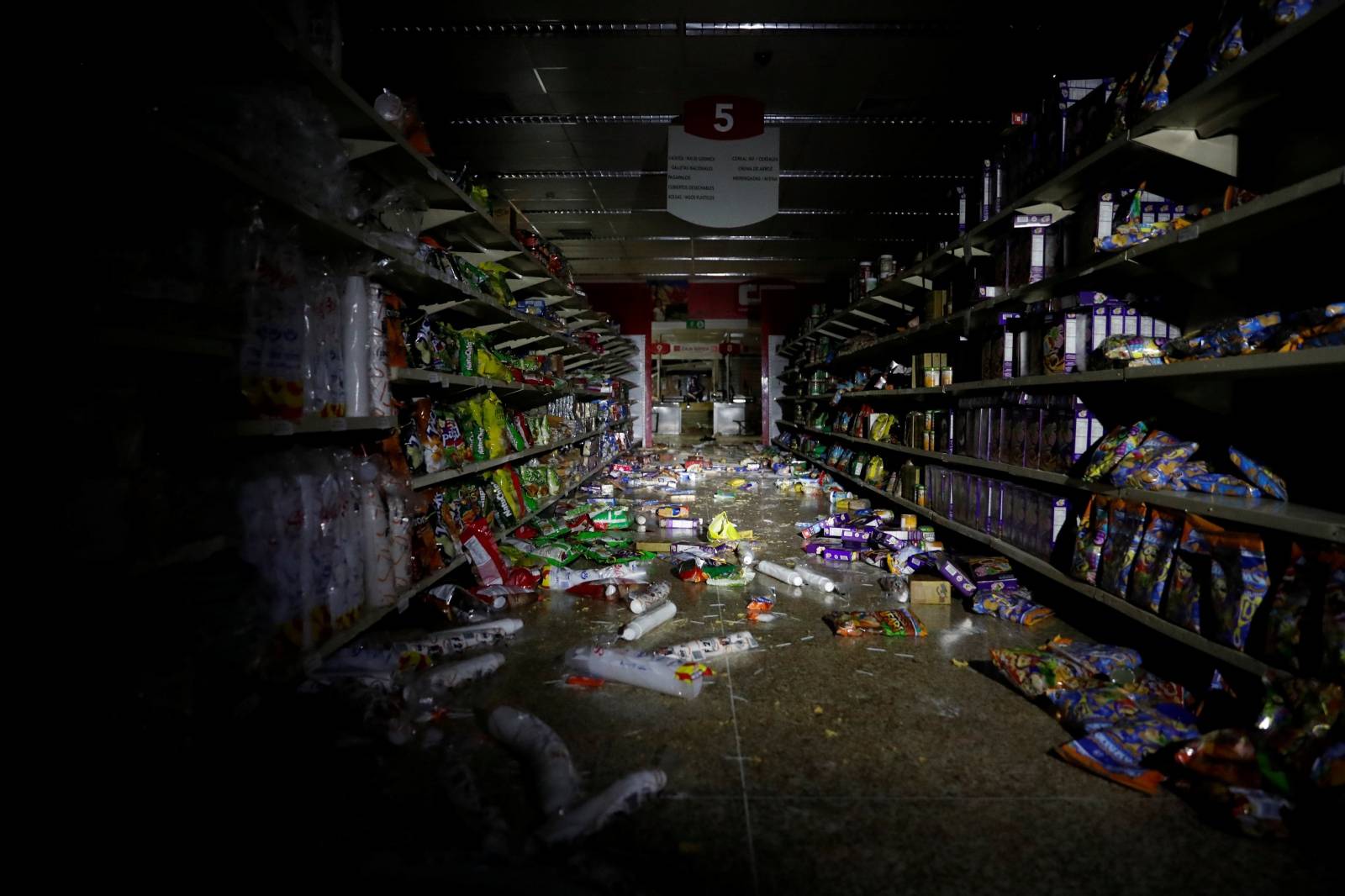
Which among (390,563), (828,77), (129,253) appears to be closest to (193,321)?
(129,253)

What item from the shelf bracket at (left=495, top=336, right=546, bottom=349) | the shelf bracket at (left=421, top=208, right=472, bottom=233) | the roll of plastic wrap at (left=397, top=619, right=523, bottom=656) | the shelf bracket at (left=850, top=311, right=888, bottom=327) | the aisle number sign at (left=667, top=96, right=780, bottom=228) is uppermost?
the aisle number sign at (left=667, top=96, right=780, bottom=228)

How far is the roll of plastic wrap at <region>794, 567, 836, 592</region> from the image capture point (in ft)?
11.2

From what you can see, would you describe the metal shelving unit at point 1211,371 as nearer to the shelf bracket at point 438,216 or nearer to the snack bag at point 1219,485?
the snack bag at point 1219,485

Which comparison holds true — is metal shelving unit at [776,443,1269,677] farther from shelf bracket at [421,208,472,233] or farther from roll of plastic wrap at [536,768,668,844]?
shelf bracket at [421,208,472,233]

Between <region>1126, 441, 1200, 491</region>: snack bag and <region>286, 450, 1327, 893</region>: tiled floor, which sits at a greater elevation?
<region>1126, 441, 1200, 491</region>: snack bag

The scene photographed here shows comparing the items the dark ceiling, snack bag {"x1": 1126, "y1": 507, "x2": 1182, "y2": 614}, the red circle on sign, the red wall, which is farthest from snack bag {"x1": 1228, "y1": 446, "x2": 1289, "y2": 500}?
the red wall

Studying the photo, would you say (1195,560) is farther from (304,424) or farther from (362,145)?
(362,145)

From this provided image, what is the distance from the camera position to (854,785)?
64.5 inches

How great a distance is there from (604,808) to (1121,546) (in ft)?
7.25

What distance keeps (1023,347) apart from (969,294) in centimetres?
81

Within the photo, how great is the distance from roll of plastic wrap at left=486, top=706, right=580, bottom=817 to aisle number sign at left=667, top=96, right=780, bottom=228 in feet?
13.6

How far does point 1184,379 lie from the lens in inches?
89.8

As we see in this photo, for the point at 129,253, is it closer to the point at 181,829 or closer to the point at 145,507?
the point at 145,507

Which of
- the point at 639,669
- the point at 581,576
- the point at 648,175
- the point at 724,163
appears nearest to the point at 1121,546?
the point at 639,669
